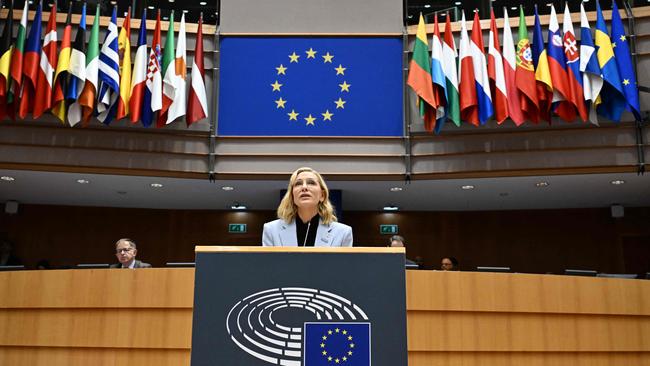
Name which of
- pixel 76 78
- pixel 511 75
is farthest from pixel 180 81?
pixel 511 75

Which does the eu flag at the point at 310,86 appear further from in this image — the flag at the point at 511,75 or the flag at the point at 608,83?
the flag at the point at 608,83

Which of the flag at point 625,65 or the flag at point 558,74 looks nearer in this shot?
the flag at point 625,65

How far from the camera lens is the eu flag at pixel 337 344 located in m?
2.50

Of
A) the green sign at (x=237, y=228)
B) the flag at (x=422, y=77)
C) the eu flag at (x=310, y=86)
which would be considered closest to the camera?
the flag at (x=422, y=77)

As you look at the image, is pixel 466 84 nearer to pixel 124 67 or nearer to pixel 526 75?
pixel 526 75

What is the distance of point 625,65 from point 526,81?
4.77ft

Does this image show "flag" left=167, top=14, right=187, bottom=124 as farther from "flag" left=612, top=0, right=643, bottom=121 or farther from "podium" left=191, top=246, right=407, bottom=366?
"podium" left=191, top=246, right=407, bottom=366

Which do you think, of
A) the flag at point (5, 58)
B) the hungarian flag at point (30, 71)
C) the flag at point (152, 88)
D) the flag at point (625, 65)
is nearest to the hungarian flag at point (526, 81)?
the flag at point (625, 65)

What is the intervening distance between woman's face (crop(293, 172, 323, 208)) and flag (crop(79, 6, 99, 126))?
6.54 meters

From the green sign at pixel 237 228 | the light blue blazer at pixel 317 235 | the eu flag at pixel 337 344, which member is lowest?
the eu flag at pixel 337 344

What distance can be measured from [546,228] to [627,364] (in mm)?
7406

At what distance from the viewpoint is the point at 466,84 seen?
30.4ft

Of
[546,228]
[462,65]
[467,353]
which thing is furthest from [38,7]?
[546,228]

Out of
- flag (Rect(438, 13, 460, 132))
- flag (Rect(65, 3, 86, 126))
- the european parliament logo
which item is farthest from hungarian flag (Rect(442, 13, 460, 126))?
the european parliament logo
